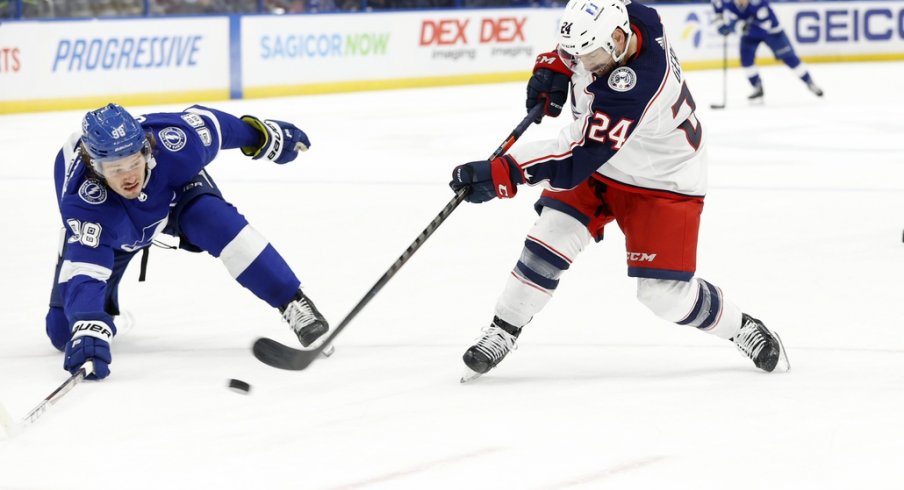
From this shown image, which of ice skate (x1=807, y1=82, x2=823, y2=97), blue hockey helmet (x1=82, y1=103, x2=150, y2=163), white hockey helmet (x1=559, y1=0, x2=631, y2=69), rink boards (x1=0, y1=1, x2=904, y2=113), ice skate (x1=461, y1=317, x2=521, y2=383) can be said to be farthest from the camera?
ice skate (x1=807, y1=82, x2=823, y2=97)

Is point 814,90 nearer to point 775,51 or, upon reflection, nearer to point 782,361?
point 775,51

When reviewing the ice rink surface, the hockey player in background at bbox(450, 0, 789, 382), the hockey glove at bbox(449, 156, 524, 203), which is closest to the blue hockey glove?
the ice rink surface

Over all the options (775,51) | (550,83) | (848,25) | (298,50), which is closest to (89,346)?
(550,83)

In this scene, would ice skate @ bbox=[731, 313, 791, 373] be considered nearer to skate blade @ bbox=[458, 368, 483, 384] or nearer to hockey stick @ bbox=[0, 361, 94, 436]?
skate blade @ bbox=[458, 368, 483, 384]

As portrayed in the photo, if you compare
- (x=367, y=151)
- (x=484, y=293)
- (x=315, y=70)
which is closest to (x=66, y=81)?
(x=315, y=70)

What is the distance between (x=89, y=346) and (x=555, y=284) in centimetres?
113

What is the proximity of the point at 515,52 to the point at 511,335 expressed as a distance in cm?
998

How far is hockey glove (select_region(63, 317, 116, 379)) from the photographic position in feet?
10.2

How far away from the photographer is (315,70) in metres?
11.6

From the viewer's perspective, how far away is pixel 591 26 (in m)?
2.90

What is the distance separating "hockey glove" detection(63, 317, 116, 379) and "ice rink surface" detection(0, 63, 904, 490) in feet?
0.19

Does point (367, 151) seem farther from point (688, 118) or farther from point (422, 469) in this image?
point (422, 469)

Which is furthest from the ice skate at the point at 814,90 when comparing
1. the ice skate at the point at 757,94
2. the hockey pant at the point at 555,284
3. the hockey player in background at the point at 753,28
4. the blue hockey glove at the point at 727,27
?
the hockey pant at the point at 555,284

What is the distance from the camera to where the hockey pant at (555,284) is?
3.11m
